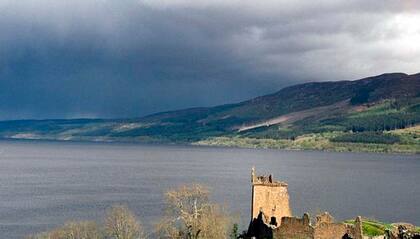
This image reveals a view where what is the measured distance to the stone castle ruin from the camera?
6475 cm

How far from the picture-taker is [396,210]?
509 ft

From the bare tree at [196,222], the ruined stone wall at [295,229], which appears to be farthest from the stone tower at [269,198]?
the ruined stone wall at [295,229]

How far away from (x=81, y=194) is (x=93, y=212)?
3968 centimetres

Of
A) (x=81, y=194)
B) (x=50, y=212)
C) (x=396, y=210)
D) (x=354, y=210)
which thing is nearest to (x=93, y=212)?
(x=50, y=212)

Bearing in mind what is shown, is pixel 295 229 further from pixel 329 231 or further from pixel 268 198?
pixel 268 198

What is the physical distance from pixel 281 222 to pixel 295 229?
7.71 feet

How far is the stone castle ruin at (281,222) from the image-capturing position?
212 ft

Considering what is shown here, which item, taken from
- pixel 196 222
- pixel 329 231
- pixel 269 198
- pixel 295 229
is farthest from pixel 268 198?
pixel 329 231

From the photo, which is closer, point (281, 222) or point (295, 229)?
point (295, 229)

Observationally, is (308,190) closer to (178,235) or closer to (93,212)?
(93,212)

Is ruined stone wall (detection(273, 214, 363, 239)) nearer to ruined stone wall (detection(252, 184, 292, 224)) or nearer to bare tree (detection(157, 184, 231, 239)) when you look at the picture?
ruined stone wall (detection(252, 184, 292, 224))

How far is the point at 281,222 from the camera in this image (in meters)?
68.9

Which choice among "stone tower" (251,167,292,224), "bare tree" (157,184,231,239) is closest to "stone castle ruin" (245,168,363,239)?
"stone tower" (251,167,292,224)

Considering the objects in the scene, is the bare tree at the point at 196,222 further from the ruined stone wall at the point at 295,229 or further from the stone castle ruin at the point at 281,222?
the ruined stone wall at the point at 295,229
